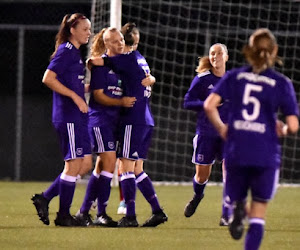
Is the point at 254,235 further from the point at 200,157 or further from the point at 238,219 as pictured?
the point at 200,157

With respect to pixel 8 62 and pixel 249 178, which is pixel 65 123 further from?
pixel 8 62

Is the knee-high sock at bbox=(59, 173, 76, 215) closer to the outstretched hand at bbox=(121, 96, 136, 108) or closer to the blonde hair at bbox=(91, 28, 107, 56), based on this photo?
A: the outstretched hand at bbox=(121, 96, 136, 108)

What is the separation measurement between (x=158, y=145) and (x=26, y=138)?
194cm

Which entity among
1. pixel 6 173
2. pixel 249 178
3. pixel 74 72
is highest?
pixel 74 72

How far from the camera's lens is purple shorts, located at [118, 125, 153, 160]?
7734mm

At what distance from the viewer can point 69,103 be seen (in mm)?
7531

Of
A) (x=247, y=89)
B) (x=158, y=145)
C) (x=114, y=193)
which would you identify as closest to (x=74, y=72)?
(x=247, y=89)

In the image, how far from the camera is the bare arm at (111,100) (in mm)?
7680

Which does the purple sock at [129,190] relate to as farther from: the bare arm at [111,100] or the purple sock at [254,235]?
the purple sock at [254,235]

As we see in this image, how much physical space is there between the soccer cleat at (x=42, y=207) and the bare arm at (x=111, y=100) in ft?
3.11

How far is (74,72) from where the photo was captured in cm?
759

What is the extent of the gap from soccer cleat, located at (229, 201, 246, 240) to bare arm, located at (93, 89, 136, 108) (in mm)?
2521

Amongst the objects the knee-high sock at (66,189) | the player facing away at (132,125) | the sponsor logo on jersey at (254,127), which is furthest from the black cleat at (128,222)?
the sponsor logo on jersey at (254,127)

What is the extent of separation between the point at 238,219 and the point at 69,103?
2562mm
